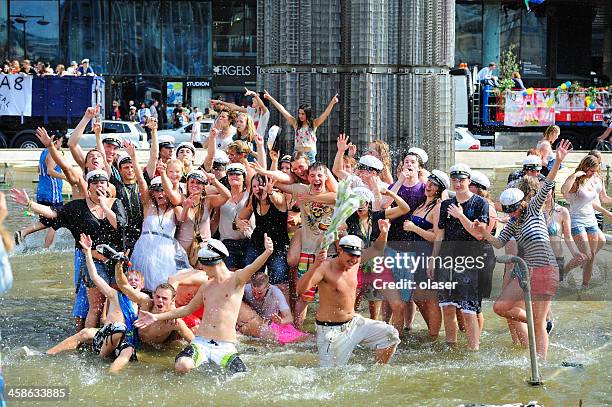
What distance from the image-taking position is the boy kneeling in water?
915cm

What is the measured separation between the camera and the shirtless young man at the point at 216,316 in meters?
8.58

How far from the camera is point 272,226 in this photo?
1036 centimetres

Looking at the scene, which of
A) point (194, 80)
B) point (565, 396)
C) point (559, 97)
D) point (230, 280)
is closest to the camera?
point (565, 396)

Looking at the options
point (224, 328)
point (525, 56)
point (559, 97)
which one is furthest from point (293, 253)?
point (525, 56)

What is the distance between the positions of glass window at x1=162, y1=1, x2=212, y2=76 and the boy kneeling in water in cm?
3410

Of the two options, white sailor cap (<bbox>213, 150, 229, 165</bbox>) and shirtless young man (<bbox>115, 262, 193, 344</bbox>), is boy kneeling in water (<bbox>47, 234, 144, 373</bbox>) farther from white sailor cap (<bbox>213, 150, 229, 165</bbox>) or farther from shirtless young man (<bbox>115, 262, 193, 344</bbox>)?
white sailor cap (<bbox>213, 150, 229, 165</bbox>)

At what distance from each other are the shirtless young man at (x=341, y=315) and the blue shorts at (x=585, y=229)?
4.05m

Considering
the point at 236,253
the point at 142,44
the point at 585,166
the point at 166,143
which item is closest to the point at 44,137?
the point at 166,143

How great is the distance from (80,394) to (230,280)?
1.47m

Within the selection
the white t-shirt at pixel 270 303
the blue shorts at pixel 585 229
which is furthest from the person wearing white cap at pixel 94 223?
the blue shorts at pixel 585 229

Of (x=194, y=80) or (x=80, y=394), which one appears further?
(x=194, y=80)

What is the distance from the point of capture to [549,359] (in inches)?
366

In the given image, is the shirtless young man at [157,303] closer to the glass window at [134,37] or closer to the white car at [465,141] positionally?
the white car at [465,141]

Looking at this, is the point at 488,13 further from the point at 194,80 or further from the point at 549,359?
the point at 549,359
